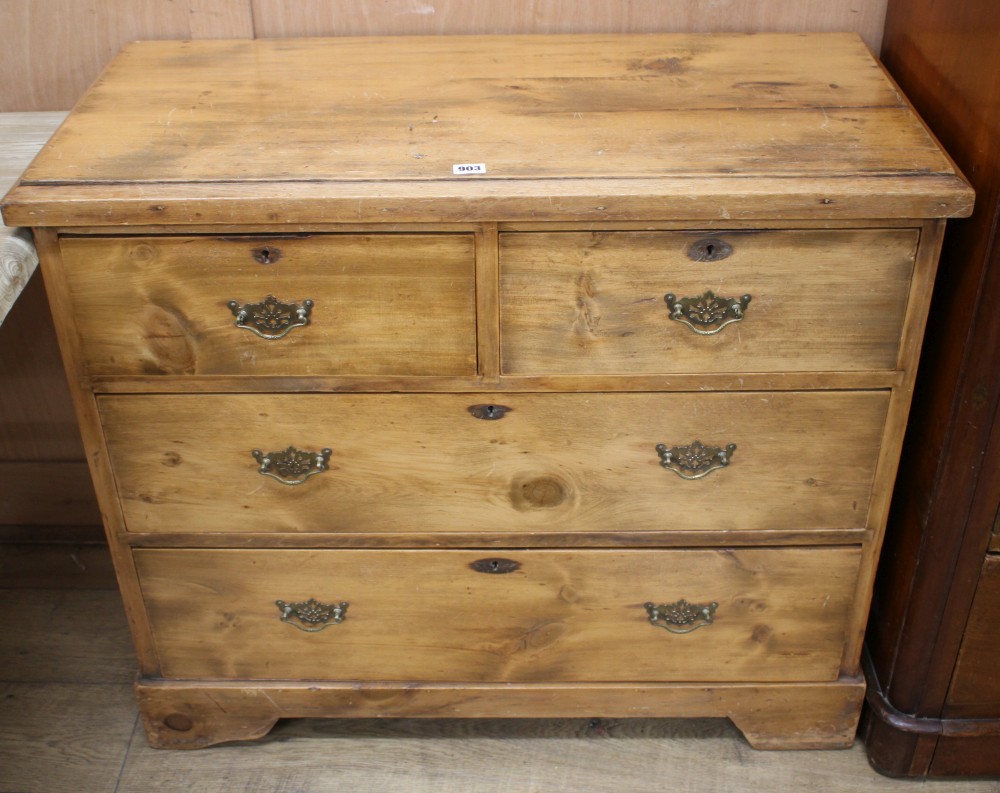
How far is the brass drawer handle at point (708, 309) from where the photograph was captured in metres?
1.26

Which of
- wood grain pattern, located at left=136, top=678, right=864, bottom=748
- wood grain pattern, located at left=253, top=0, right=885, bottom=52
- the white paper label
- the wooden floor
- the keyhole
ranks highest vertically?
wood grain pattern, located at left=253, top=0, right=885, bottom=52

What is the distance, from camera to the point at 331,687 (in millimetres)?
1593

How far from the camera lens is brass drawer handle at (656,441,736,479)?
138 cm

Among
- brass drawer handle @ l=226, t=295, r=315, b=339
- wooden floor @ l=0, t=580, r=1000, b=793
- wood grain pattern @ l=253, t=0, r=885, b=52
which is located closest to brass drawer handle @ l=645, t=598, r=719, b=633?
wooden floor @ l=0, t=580, r=1000, b=793

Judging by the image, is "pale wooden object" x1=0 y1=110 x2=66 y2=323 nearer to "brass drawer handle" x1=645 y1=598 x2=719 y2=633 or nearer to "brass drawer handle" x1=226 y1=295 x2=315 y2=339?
"brass drawer handle" x1=226 y1=295 x2=315 y2=339

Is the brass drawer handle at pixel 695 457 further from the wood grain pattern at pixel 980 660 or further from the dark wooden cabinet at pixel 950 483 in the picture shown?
the wood grain pattern at pixel 980 660

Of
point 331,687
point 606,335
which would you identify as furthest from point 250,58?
point 331,687

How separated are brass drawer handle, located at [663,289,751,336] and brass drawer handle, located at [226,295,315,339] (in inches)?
Answer: 17.0

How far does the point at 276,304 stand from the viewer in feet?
4.16

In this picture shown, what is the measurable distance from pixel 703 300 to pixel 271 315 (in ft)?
1.68

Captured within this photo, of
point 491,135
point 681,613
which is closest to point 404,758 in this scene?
point 681,613

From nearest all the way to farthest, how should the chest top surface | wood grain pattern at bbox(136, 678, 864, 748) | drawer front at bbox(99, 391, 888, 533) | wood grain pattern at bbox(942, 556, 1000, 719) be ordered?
the chest top surface → drawer front at bbox(99, 391, 888, 533) → wood grain pattern at bbox(942, 556, 1000, 719) → wood grain pattern at bbox(136, 678, 864, 748)

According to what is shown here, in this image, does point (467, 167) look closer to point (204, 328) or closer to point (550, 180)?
point (550, 180)

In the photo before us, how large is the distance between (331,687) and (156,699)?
0.26 meters
